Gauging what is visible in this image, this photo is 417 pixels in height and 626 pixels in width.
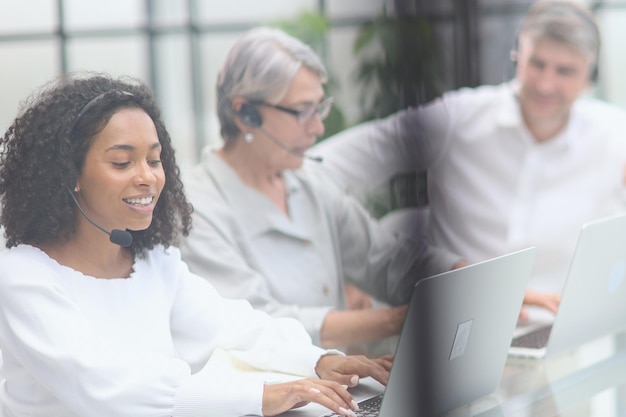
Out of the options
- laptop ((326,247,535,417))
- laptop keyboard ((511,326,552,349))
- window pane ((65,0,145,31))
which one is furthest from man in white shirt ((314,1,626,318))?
window pane ((65,0,145,31))

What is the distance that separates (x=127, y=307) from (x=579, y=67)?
1873 mm

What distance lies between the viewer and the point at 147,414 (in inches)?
55.0

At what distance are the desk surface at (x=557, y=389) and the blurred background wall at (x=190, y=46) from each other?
580 millimetres

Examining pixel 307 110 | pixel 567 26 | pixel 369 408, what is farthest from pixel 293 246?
pixel 567 26

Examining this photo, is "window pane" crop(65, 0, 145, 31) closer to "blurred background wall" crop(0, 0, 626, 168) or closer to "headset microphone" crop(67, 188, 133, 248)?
"blurred background wall" crop(0, 0, 626, 168)

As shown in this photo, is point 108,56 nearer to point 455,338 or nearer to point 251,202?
point 251,202

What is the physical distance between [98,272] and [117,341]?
0.35ft

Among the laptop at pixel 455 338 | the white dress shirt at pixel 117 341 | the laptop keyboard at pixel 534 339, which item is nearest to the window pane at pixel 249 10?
the white dress shirt at pixel 117 341

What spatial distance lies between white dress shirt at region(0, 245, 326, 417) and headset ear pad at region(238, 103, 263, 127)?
14.1 inches

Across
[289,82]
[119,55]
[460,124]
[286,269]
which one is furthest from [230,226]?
[460,124]

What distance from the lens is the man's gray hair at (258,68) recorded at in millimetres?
1771

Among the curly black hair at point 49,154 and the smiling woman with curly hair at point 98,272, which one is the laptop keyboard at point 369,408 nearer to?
the smiling woman with curly hair at point 98,272

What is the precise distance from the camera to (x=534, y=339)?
2219mm

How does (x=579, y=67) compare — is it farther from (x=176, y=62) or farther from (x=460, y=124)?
(x=176, y=62)
